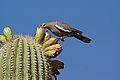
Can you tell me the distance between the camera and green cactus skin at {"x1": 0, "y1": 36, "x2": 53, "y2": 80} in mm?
6055

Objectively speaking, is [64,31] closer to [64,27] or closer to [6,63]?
[64,27]

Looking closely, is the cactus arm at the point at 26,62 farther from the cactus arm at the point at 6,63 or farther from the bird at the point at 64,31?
the bird at the point at 64,31

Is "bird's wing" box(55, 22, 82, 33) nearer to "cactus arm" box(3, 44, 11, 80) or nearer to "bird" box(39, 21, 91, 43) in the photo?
"bird" box(39, 21, 91, 43)

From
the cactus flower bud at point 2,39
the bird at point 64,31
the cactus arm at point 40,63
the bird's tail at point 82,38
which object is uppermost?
the bird at point 64,31

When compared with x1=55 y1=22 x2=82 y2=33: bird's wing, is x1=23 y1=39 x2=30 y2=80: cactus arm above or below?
below

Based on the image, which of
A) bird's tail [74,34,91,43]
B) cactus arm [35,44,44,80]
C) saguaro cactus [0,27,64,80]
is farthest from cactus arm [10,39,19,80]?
bird's tail [74,34,91,43]

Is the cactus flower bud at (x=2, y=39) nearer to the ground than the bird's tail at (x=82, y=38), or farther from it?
nearer to the ground

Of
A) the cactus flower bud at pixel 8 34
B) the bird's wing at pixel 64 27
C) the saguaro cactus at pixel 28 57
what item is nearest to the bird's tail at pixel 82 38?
the bird's wing at pixel 64 27

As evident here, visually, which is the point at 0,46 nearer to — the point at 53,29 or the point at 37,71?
the point at 37,71

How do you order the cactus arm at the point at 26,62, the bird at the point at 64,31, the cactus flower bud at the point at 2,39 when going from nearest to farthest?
the cactus arm at the point at 26,62 → the cactus flower bud at the point at 2,39 → the bird at the point at 64,31

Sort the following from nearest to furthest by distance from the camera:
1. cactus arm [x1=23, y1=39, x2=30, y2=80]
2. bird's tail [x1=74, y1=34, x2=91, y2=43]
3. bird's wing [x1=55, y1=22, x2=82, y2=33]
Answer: cactus arm [x1=23, y1=39, x2=30, y2=80]
bird's tail [x1=74, y1=34, x2=91, y2=43]
bird's wing [x1=55, y1=22, x2=82, y2=33]

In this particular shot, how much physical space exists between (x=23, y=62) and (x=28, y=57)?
0.33 ft

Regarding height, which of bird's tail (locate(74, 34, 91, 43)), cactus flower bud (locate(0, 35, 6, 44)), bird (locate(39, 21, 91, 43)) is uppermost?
bird (locate(39, 21, 91, 43))

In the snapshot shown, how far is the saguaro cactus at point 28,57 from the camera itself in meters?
6.07
